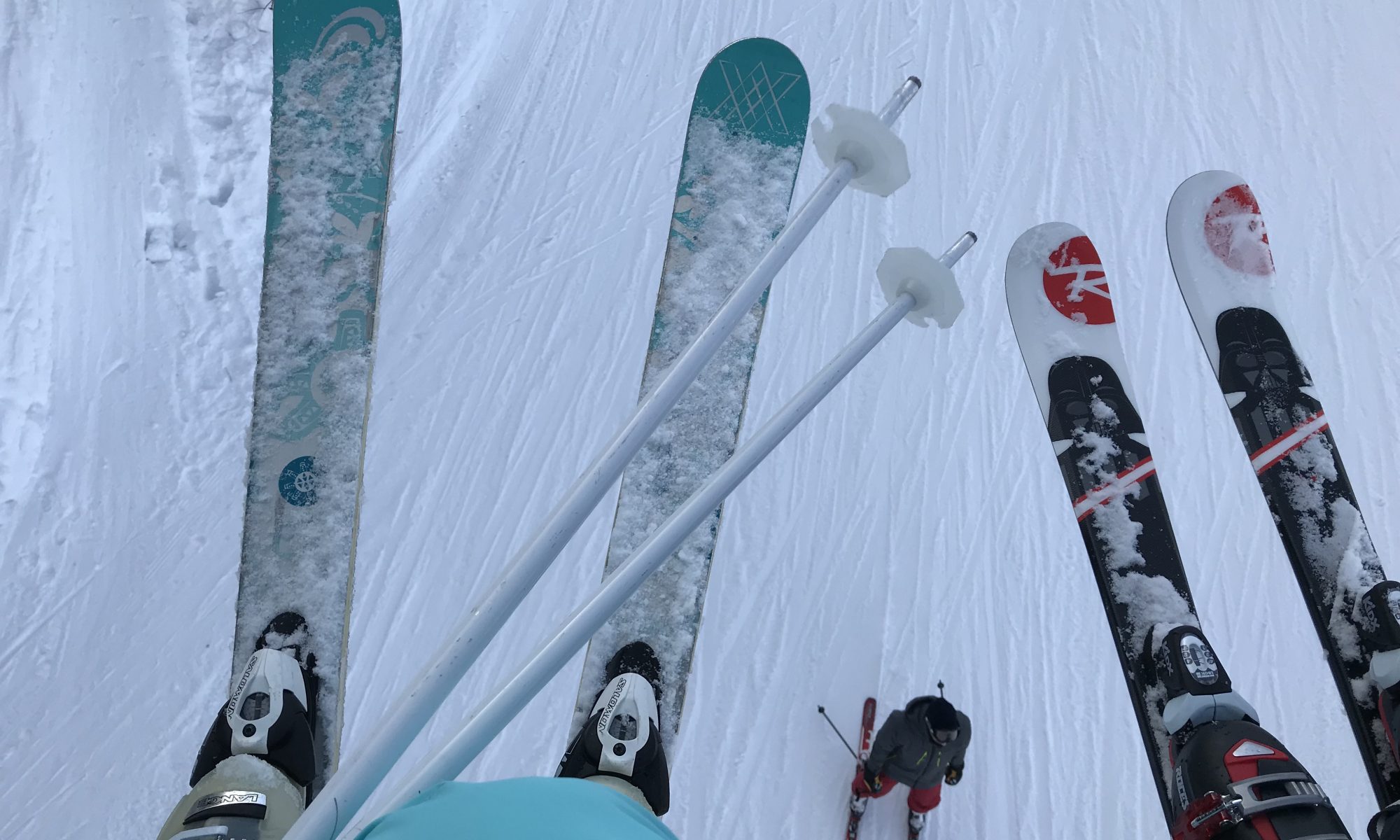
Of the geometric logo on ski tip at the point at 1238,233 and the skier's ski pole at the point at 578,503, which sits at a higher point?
the geometric logo on ski tip at the point at 1238,233

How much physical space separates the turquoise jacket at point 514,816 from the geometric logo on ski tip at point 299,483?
2.36m

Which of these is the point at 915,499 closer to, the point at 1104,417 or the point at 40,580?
the point at 1104,417

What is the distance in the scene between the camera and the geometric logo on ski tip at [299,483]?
312 centimetres

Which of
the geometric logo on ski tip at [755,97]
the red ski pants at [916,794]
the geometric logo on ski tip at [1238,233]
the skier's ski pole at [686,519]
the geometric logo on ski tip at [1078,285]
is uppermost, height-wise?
the geometric logo on ski tip at [755,97]

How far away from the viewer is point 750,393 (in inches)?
174

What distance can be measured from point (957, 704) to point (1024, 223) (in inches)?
103

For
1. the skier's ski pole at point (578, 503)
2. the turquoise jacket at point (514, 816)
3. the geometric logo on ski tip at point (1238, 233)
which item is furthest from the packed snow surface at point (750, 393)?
the turquoise jacket at point (514, 816)

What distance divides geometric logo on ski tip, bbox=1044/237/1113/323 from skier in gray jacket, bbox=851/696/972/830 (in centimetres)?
176

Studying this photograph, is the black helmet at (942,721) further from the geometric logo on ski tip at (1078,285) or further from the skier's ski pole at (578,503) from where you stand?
the skier's ski pole at (578,503)

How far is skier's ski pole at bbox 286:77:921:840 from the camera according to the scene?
1188 millimetres

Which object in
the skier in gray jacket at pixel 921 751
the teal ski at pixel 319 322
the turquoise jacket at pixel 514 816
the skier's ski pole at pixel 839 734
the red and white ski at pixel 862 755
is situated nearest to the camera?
the turquoise jacket at pixel 514 816

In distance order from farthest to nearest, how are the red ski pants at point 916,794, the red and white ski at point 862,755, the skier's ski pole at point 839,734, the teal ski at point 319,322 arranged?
the skier's ski pole at point 839,734 < the red and white ski at point 862,755 < the red ski pants at point 916,794 < the teal ski at point 319,322

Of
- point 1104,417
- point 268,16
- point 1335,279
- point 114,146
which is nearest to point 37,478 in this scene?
point 114,146

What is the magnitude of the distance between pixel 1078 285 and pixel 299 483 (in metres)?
3.25
